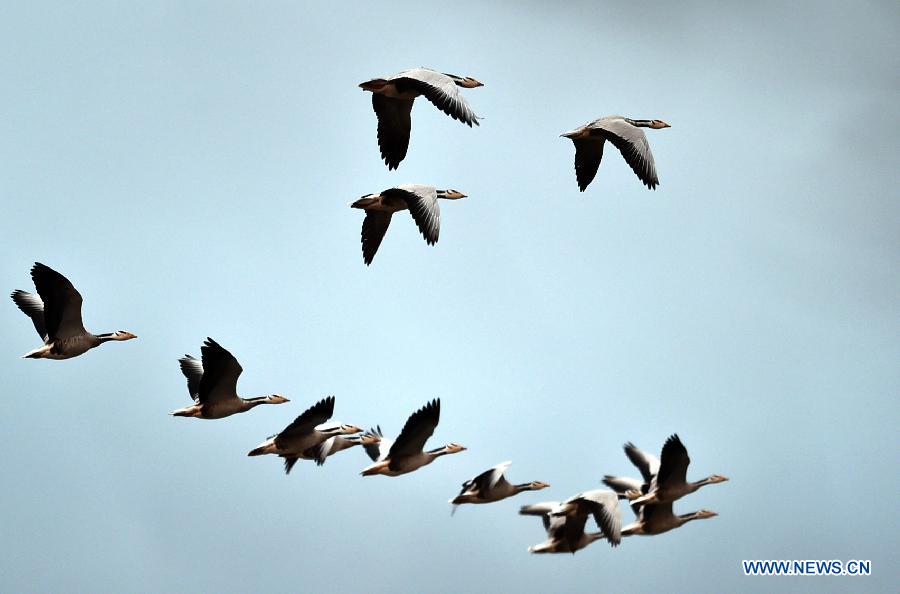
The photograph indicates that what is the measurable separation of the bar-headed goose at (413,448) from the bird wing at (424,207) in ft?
11.7

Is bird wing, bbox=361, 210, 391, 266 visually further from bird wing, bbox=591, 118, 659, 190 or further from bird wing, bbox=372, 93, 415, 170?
bird wing, bbox=591, 118, 659, 190

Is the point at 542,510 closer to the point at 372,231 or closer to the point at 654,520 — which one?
the point at 654,520

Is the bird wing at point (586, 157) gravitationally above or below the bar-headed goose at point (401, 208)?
above

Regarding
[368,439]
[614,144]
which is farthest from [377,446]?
[614,144]

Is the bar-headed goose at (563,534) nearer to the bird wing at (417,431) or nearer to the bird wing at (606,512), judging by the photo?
the bird wing at (606,512)

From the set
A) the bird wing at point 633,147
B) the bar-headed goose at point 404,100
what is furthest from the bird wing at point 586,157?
the bar-headed goose at point 404,100

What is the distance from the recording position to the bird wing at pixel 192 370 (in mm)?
39750

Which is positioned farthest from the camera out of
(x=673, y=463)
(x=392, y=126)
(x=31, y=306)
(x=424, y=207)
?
(x=31, y=306)

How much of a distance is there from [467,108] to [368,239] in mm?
6636

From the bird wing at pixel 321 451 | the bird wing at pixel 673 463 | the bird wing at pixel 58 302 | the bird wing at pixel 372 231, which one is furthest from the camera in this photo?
the bird wing at pixel 372 231

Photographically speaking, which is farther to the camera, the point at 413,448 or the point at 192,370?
the point at 192,370

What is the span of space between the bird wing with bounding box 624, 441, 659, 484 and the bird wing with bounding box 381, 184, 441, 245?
347 inches

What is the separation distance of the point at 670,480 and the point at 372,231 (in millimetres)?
8886

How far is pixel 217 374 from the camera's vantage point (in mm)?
36438
